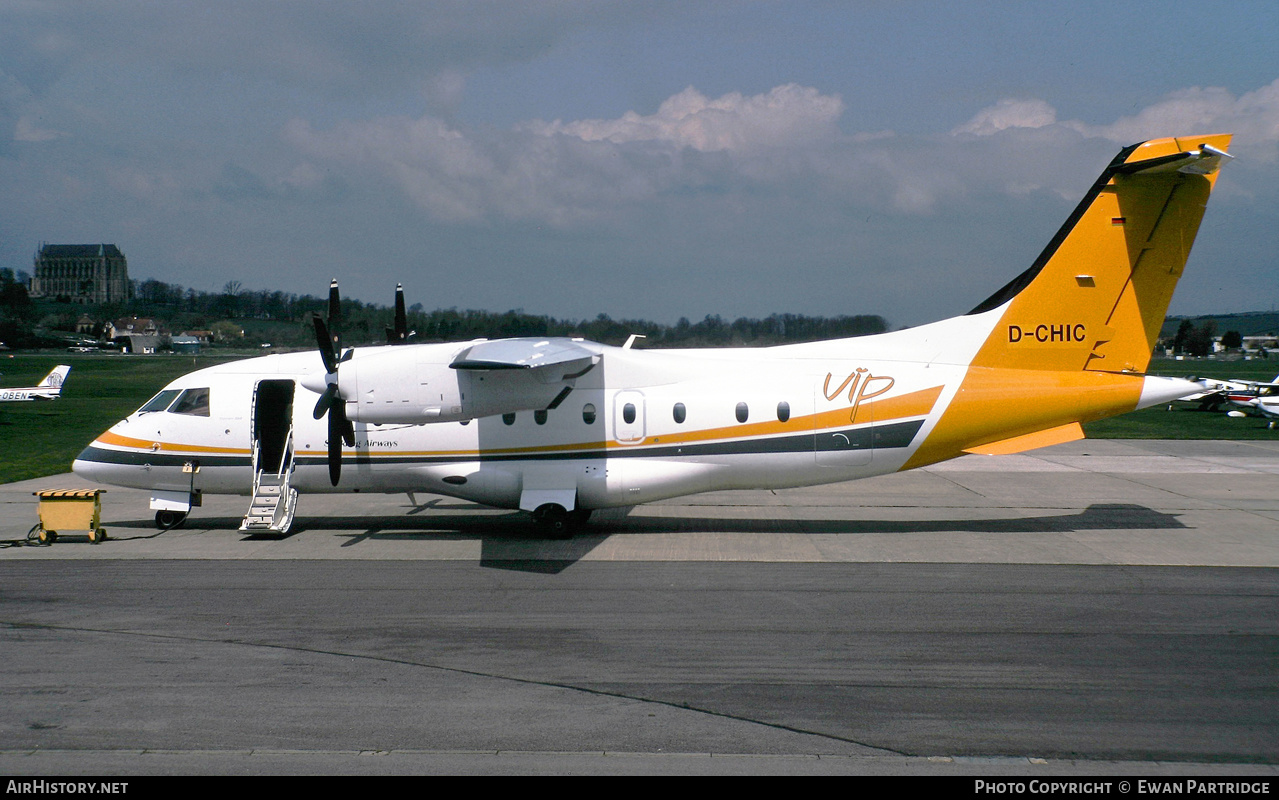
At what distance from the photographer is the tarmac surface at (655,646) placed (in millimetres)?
7277

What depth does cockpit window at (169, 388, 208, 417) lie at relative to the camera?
659 inches

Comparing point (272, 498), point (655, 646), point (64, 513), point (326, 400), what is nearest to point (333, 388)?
point (326, 400)

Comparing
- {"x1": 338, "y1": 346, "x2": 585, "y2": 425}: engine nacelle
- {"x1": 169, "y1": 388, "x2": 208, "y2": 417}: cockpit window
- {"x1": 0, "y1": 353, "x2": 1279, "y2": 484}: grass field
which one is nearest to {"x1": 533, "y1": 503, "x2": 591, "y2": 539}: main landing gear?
{"x1": 338, "y1": 346, "x2": 585, "y2": 425}: engine nacelle

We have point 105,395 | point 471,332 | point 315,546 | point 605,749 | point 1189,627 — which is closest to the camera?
point 605,749

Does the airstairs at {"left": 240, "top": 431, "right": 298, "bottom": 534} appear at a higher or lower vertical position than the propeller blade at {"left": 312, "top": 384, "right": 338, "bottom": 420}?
lower

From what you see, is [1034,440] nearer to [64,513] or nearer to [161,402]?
[161,402]

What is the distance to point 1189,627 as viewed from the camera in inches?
415

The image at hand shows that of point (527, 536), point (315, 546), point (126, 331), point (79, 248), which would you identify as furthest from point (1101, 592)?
point (79, 248)

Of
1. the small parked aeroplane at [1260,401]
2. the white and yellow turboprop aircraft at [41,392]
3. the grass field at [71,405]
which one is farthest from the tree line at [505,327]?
the white and yellow turboprop aircraft at [41,392]

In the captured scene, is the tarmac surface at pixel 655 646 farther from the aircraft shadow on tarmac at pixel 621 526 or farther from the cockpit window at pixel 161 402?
the cockpit window at pixel 161 402

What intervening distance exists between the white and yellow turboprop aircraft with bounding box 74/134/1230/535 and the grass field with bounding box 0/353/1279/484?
14.6m

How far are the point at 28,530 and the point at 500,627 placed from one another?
11.5 m

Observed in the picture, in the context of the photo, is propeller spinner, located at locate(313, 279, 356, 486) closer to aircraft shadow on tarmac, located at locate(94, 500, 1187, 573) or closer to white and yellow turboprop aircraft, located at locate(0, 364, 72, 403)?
aircraft shadow on tarmac, located at locate(94, 500, 1187, 573)
